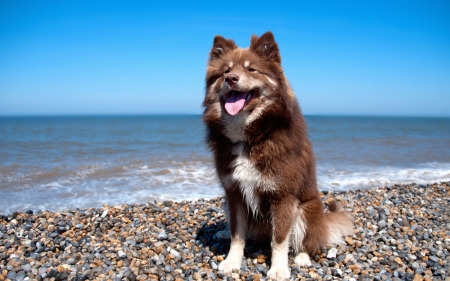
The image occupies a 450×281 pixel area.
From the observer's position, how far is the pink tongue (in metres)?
3.67

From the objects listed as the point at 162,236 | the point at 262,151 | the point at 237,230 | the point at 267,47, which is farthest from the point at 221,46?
the point at 162,236

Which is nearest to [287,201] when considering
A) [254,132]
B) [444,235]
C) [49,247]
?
[254,132]

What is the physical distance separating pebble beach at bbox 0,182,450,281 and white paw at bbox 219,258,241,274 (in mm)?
82

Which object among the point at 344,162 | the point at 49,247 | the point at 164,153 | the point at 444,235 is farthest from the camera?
the point at 164,153

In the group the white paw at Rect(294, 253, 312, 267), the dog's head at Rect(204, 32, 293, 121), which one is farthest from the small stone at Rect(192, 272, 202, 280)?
the dog's head at Rect(204, 32, 293, 121)

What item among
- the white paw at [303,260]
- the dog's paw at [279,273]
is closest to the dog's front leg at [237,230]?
the dog's paw at [279,273]

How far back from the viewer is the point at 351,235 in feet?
15.8

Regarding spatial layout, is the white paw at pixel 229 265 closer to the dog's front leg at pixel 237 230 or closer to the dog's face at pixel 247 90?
the dog's front leg at pixel 237 230

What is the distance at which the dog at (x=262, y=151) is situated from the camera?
3.69m

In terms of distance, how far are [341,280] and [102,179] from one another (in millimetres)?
8759

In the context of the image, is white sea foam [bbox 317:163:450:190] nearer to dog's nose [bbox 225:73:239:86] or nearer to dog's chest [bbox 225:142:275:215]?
dog's chest [bbox 225:142:275:215]

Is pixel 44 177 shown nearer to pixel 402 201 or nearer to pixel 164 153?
pixel 164 153

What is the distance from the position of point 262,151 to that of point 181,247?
200cm

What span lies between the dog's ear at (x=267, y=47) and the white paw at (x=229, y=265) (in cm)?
257
